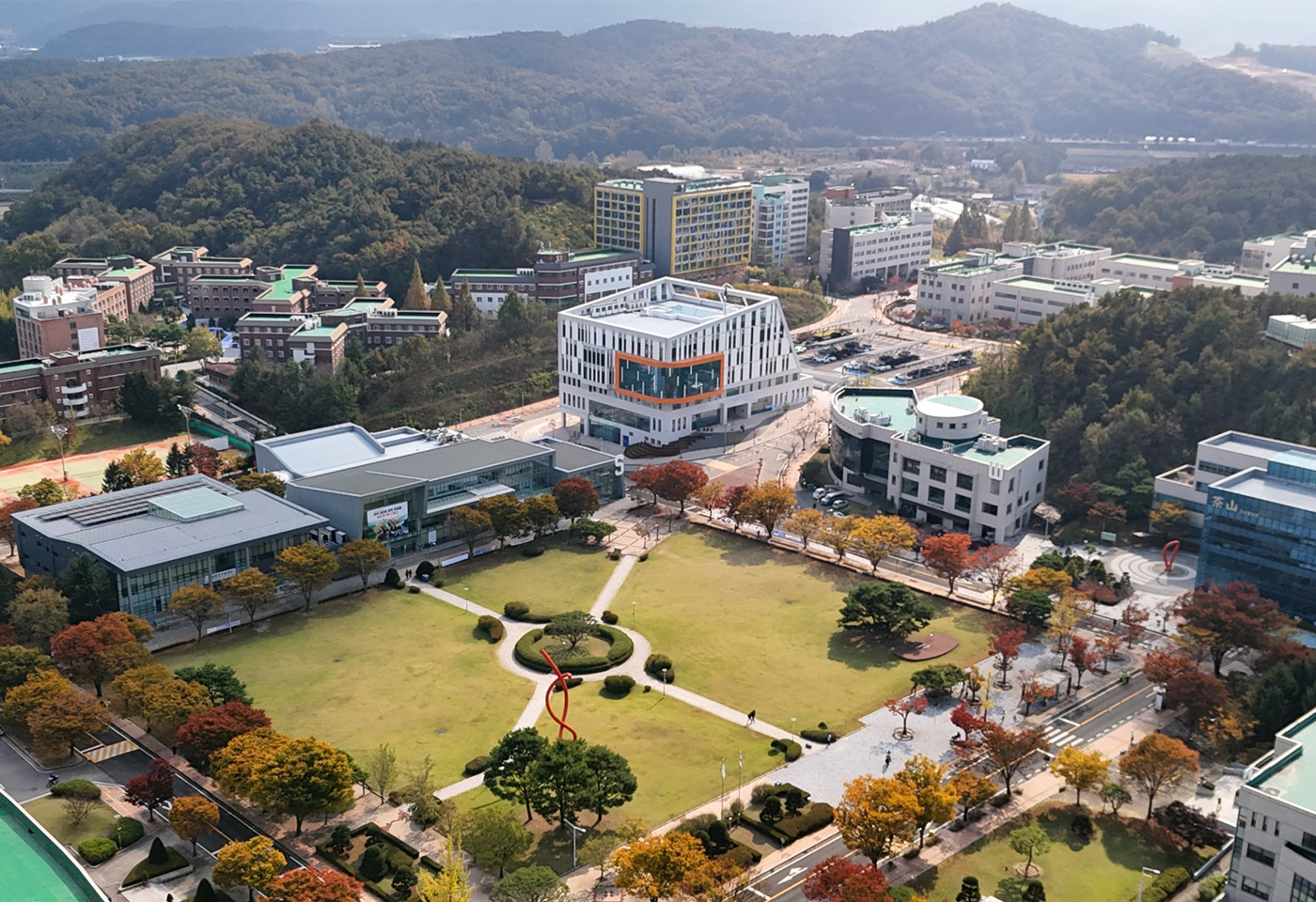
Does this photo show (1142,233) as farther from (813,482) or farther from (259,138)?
(259,138)

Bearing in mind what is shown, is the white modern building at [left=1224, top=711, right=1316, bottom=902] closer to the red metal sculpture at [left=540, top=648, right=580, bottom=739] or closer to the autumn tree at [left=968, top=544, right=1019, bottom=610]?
the autumn tree at [left=968, top=544, right=1019, bottom=610]

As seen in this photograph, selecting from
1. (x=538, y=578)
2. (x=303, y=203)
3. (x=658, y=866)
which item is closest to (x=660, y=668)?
(x=538, y=578)

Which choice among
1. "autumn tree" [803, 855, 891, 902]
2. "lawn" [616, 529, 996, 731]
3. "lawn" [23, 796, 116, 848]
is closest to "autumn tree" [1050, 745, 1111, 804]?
"lawn" [616, 529, 996, 731]

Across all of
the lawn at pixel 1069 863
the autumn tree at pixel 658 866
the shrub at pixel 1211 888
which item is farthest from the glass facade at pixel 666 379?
the shrub at pixel 1211 888

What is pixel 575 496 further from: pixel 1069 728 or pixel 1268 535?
pixel 1268 535

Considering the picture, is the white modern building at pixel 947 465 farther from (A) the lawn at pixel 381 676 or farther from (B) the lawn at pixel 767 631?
(A) the lawn at pixel 381 676

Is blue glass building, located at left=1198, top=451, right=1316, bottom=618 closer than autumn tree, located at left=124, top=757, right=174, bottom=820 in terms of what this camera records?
No

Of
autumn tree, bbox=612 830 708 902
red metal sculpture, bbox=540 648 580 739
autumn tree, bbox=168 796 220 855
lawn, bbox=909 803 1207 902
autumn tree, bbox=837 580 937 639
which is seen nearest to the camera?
autumn tree, bbox=612 830 708 902
